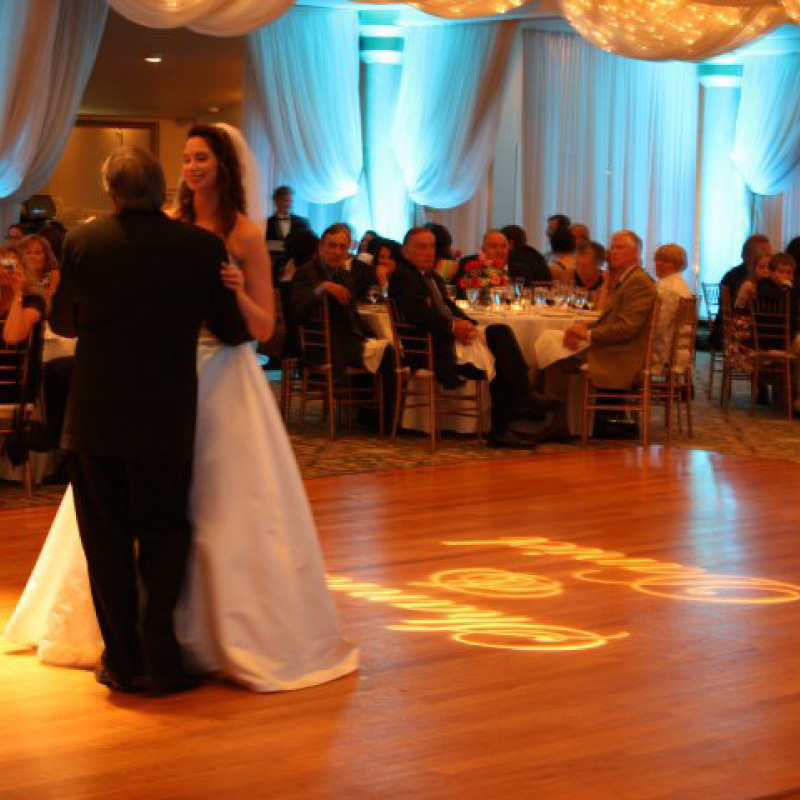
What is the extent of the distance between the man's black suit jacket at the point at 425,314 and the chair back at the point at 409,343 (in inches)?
1.4

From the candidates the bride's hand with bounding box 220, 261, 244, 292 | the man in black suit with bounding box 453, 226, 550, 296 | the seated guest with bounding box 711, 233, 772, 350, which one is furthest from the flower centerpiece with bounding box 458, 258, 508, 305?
the bride's hand with bounding box 220, 261, 244, 292

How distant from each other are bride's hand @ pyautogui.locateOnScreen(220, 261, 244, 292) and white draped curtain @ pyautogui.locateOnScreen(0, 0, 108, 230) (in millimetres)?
8127

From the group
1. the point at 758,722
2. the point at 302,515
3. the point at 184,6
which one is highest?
the point at 184,6

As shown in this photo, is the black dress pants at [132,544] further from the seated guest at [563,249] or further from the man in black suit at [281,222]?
the man in black suit at [281,222]

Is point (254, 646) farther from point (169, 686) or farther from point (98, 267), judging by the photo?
point (98, 267)

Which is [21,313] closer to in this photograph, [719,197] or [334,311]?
[334,311]

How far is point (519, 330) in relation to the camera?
9.46m

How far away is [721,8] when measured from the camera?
844 centimetres

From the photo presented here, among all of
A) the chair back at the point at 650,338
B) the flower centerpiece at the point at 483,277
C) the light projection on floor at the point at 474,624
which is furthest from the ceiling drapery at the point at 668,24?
the light projection on floor at the point at 474,624

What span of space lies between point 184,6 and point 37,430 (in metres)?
2.26

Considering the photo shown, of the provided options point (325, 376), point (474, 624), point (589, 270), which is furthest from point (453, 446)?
point (474, 624)

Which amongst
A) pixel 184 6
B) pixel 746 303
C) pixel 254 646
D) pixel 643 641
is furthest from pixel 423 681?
pixel 746 303

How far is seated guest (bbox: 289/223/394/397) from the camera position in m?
9.27

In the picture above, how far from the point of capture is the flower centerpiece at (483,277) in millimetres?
9984
